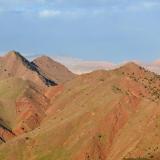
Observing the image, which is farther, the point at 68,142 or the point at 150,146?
the point at 68,142

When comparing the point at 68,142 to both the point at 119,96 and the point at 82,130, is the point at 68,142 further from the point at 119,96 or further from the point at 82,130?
the point at 119,96

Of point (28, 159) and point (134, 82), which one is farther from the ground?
point (134, 82)

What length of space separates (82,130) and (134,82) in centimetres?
2257

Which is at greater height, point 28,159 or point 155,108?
point 155,108

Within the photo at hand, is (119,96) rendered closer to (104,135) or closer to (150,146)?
(104,135)

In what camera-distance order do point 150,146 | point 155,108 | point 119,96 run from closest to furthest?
point 150,146 → point 155,108 → point 119,96

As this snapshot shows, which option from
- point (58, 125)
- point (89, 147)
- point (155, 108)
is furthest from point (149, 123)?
point (58, 125)

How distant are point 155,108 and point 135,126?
7196 mm

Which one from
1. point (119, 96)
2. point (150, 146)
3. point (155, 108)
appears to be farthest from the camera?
point (119, 96)

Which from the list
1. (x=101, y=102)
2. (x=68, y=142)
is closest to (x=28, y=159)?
(x=68, y=142)

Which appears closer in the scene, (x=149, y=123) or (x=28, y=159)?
(x=149, y=123)

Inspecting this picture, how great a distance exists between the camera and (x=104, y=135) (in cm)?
18462

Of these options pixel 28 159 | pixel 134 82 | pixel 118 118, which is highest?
pixel 134 82

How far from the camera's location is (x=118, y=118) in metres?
187
